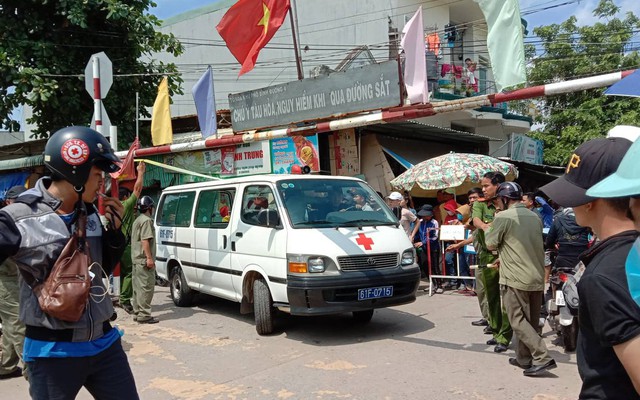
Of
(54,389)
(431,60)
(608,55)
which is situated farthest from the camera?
(608,55)

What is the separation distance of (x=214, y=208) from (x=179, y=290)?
178cm

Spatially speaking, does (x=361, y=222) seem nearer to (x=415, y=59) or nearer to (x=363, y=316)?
(x=363, y=316)

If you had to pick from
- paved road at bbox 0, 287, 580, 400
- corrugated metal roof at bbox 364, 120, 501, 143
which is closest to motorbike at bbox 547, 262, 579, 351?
paved road at bbox 0, 287, 580, 400

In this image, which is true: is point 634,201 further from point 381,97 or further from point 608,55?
point 608,55

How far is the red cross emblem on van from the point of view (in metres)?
6.21

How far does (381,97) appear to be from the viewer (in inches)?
370

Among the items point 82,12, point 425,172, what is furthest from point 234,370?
point 82,12

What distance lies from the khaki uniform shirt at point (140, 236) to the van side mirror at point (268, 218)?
6.18 ft

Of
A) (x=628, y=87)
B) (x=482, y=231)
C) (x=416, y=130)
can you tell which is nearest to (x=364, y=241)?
(x=482, y=231)

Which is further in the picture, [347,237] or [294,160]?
[294,160]

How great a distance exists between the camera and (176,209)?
28.8 ft

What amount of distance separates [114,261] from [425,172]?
832 cm

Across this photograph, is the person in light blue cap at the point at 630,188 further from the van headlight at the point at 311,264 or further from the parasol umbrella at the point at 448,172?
the parasol umbrella at the point at 448,172

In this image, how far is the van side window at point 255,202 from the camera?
6.78 metres
